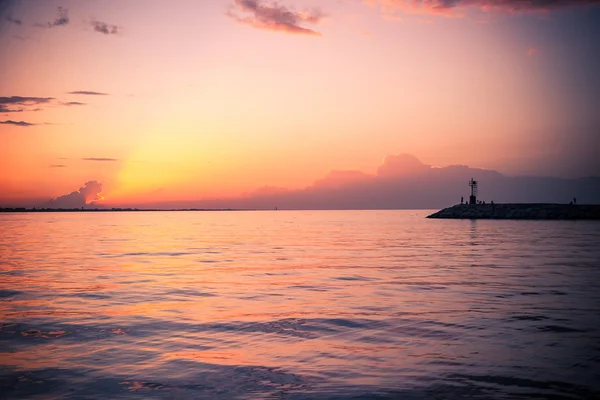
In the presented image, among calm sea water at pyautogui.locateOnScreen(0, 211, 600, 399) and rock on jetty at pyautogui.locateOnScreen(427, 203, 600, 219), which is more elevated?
rock on jetty at pyautogui.locateOnScreen(427, 203, 600, 219)

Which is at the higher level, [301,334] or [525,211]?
[525,211]

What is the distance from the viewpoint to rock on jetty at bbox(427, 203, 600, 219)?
4286 inches

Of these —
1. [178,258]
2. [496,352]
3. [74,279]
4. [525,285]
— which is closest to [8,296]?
[74,279]

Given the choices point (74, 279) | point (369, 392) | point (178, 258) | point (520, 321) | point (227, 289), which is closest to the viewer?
point (369, 392)

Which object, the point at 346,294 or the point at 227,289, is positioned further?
the point at 227,289

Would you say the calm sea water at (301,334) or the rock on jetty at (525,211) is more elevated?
the rock on jetty at (525,211)

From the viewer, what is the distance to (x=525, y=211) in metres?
117

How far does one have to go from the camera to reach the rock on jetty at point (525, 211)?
4286 inches

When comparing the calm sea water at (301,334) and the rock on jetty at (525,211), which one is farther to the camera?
the rock on jetty at (525,211)

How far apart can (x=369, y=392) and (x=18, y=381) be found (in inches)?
251

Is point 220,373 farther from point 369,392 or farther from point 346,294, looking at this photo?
point 346,294

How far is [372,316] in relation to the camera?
14125mm

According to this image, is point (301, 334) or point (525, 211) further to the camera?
point (525, 211)

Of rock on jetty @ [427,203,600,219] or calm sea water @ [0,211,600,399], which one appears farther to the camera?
rock on jetty @ [427,203,600,219]
